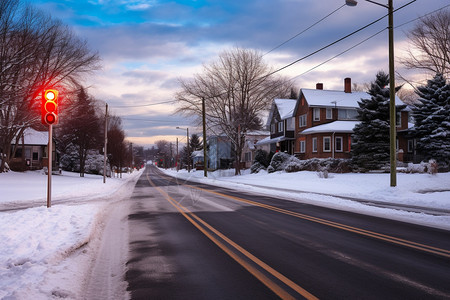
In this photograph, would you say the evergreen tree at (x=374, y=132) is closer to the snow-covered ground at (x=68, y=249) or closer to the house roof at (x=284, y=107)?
the house roof at (x=284, y=107)

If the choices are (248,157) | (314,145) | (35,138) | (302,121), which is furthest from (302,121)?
(35,138)

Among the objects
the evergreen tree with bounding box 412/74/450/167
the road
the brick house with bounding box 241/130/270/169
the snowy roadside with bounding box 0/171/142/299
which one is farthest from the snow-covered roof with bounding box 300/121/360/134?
the snowy roadside with bounding box 0/171/142/299

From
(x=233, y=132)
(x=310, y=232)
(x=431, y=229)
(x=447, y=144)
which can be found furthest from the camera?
(x=233, y=132)

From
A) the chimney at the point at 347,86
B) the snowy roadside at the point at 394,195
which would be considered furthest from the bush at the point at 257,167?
the snowy roadside at the point at 394,195

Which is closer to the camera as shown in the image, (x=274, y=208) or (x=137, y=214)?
(x=137, y=214)

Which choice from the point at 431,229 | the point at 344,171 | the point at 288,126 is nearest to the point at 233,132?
the point at 288,126

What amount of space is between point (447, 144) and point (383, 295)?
33604 millimetres

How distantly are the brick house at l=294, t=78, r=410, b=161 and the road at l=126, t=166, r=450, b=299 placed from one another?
30053 mm

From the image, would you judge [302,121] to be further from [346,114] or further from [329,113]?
[346,114]

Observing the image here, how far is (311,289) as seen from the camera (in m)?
4.62

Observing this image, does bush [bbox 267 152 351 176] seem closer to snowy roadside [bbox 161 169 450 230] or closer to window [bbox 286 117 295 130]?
snowy roadside [bbox 161 169 450 230]

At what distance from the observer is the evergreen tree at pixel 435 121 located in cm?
3266

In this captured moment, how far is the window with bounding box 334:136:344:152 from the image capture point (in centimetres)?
3947

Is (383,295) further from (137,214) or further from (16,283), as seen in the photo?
(137,214)
